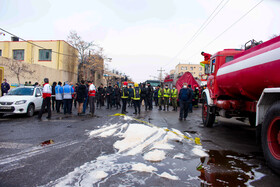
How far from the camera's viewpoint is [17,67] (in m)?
19.3

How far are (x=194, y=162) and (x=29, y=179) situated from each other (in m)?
2.86

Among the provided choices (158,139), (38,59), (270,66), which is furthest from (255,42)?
(38,59)

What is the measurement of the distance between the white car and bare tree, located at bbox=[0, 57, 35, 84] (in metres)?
9.09

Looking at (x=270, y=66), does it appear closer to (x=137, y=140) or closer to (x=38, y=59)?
(x=137, y=140)

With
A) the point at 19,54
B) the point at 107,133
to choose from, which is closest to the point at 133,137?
the point at 107,133

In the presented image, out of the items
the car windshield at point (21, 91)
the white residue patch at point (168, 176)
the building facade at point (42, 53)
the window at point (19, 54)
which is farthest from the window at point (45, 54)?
the white residue patch at point (168, 176)

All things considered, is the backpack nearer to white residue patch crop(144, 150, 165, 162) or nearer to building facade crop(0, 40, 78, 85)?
white residue patch crop(144, 150, 165, 162)

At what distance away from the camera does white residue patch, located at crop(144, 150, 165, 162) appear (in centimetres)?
410

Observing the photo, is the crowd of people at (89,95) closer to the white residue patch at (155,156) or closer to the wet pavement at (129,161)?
the wet pavement at (129,161)

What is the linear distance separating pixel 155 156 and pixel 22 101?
329 inches

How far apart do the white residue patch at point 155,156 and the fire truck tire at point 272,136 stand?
1.90m

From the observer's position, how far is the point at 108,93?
16438mm

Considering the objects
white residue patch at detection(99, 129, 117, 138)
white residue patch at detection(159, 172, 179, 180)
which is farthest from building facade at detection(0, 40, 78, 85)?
white residue patch at detection(159, 172, 179, 180)

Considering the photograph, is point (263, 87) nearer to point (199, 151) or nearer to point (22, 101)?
point (199, 151)
